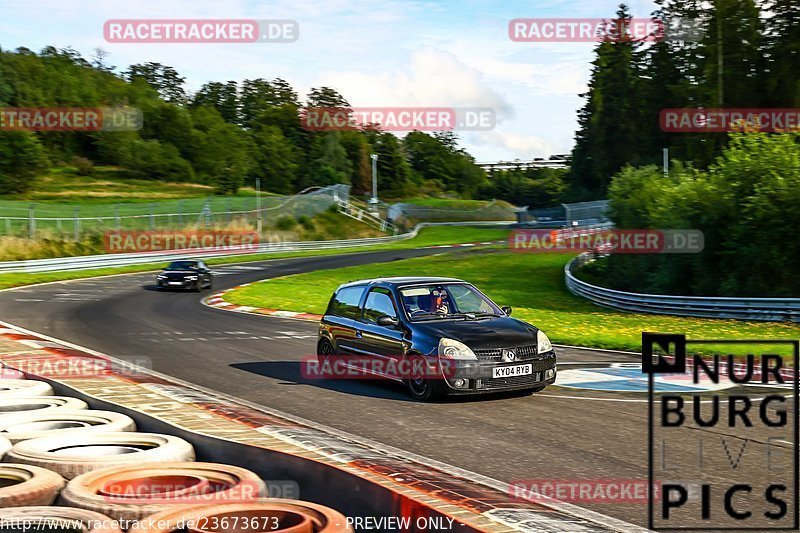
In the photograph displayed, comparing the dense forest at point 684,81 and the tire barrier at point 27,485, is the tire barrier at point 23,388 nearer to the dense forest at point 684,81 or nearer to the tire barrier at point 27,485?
the tire barrier at point 27,485

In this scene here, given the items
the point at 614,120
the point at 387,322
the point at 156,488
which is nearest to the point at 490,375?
the point at 387,322

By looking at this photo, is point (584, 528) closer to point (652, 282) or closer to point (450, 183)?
point (652, 282)

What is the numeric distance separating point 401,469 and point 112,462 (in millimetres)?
1984

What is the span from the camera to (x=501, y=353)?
11320 mm

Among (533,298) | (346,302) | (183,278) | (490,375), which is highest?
(346,302)

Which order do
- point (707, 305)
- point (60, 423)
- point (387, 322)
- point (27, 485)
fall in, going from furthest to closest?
point (707, 305), point (387, 322), point (60, 423), point (27, 485)

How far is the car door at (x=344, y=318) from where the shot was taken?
13.3 m

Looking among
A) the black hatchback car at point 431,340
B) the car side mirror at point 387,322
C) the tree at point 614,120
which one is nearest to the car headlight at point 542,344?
the black hatchback car at point 431,340

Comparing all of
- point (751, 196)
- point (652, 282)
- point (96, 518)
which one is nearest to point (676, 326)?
→ point (751, 196)

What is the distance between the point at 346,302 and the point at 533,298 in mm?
23929

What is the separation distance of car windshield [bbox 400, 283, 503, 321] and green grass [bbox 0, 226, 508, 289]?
28727 millimetres

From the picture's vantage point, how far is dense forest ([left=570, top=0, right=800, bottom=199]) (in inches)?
2506

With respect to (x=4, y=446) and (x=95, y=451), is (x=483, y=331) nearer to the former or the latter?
(x=95, y=451)

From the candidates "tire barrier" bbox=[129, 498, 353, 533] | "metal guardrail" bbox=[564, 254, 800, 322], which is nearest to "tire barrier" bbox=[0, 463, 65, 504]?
"tire barrier" bbox=[129, 498, 353, 533]
